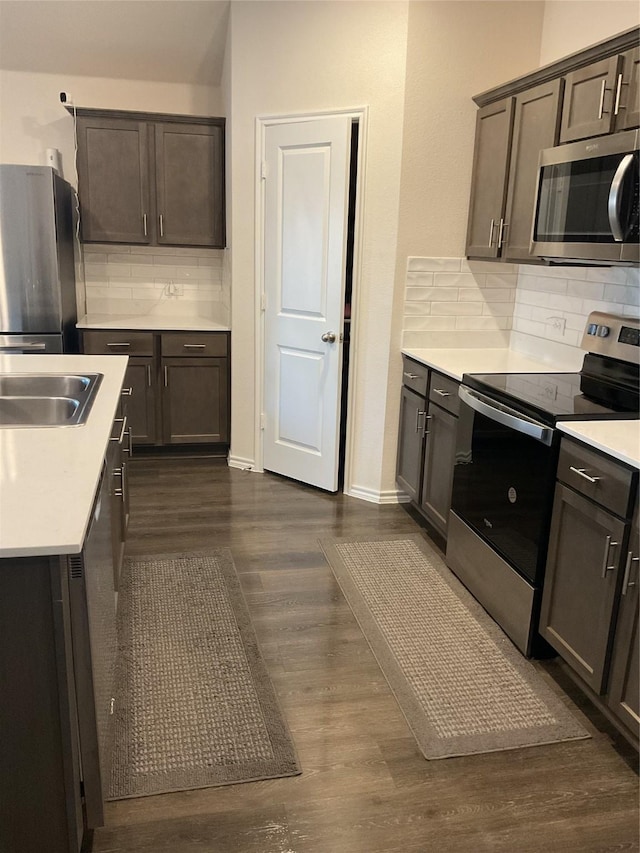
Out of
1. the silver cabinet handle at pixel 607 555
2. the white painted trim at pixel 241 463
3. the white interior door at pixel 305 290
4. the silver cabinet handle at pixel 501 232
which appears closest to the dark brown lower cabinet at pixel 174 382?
the white painted trim at pixel 241 463

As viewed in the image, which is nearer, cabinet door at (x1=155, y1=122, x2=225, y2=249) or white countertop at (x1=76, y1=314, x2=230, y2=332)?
white countertop at (x1=76, y1=314, x2=230, y2=332)

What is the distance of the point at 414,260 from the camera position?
3727 millimetres

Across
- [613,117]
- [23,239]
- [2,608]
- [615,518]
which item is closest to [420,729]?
[615,518]

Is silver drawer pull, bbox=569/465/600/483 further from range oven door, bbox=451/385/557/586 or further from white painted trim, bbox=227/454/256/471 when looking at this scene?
white painted trim, bbox=227/454/256/471

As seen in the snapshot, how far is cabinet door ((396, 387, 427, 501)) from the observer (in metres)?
3.58

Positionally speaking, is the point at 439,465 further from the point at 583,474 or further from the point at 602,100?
the point at 602,100

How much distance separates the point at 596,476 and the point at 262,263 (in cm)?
257

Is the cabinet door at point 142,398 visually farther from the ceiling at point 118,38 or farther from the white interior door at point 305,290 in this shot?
the ceiling at point 118,38

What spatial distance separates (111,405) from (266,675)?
1.06 metres

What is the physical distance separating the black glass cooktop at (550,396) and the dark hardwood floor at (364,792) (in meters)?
0.92

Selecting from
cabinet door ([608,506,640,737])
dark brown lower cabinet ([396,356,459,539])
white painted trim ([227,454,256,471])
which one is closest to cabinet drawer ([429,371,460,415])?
dark brown lower cabinet ([396,356,459,539])

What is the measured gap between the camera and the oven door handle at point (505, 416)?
2361 millimetres

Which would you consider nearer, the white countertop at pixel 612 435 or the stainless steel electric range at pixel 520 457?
the white countertop at pixel 612 435

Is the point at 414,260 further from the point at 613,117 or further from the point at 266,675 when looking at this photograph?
the point at 266,675
